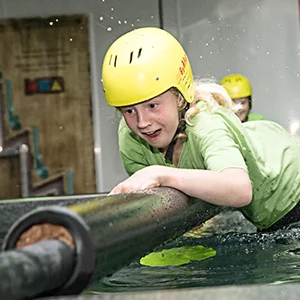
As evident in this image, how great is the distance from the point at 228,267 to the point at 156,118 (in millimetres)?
430

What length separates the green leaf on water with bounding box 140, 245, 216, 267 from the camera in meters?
1.94

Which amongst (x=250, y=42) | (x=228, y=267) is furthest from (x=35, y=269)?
(x=250, y=42)

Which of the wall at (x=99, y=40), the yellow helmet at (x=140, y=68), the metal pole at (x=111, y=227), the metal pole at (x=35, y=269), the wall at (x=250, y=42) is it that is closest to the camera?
the metal pole at (x=35, y=269)

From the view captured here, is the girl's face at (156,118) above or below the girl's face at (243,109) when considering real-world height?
below

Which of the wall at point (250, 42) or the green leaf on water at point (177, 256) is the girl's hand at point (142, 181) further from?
the wall at point (250, 42)

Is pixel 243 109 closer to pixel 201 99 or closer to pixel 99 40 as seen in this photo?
pixel 99 40

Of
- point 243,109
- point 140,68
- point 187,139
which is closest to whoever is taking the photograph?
point 140,68

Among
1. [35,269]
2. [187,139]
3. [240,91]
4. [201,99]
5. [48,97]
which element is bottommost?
[35,269]

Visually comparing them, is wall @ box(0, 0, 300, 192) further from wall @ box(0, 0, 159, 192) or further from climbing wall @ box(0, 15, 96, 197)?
climbing wall @ box(0, 15, 96, 197)

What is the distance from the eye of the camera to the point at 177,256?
2.04 meters

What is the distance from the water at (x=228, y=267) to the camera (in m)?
1.61

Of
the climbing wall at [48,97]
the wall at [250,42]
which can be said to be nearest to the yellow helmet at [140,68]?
the wall at [250,42]

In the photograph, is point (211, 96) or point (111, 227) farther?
point (211, 96)

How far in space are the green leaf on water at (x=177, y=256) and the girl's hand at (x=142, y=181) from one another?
41 centimetres
